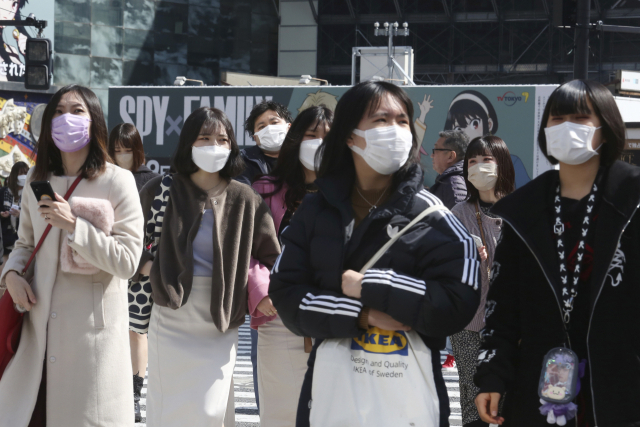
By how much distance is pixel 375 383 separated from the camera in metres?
2.63

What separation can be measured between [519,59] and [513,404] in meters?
31.8

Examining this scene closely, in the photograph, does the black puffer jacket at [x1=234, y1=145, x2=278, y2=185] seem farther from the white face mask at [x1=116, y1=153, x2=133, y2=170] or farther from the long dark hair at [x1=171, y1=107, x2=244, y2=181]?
the white face mask at [x1=116, y1=153, x2=133, y2=170]

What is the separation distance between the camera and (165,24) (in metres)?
30.6

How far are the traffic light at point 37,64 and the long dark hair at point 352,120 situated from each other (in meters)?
12.3

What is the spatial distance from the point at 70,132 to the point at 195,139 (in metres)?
0.79

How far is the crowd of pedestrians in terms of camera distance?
105 inches

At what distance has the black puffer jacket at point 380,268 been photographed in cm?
264

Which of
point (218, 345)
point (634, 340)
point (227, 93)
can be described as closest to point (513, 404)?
point (634, 340)

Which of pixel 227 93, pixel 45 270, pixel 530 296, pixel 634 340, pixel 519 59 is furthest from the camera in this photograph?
pixel 519 59

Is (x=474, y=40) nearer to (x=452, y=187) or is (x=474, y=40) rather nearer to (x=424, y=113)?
(x=424, y=113)

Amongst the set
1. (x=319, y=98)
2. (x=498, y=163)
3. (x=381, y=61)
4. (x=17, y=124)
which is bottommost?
(x=498, y=163)

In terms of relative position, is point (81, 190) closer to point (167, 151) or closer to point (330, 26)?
point (167, 151)

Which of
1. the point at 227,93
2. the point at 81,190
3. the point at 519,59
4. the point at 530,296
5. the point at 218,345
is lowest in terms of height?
the point at 218,345

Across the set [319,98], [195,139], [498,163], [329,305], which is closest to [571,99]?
[329,305]
